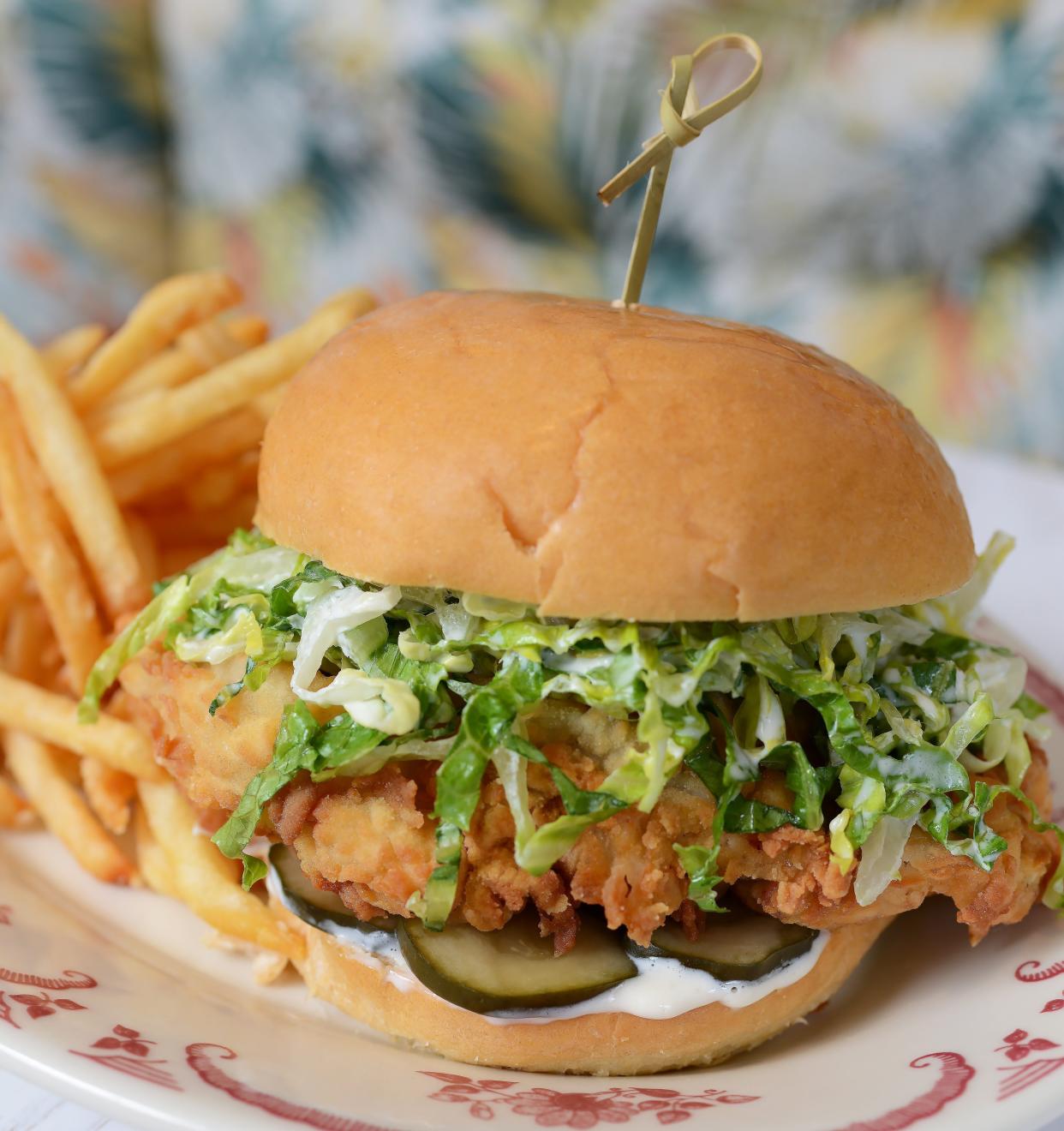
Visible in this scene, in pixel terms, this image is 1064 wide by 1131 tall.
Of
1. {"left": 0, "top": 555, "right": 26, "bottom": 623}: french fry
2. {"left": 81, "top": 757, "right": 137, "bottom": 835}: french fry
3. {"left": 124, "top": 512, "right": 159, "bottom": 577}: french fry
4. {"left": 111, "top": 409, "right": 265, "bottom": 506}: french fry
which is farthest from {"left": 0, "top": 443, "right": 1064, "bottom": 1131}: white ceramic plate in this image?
{"left": 111, "top": 409, "right": 265, "bottom": 506}: french fry

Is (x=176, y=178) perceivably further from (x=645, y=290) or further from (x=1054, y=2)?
(x=1054, y=2)

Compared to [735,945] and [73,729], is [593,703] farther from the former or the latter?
[73,729]

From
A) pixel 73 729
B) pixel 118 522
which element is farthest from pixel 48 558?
pixel 73 729

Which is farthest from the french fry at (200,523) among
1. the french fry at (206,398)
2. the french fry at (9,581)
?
the french fry at (9,581)

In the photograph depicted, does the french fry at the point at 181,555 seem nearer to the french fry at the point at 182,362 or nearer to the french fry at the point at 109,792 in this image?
the french fry at the point at 182,362

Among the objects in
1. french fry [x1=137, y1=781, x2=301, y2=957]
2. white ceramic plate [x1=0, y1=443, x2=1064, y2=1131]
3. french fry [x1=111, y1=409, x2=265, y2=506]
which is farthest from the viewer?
french fry [x1=111, y1=409, x2=265, y2=506]

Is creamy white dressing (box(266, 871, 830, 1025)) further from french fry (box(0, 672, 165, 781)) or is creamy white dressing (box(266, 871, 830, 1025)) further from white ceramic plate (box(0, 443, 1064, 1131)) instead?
french fry (box(0, 672, 165, 781))
